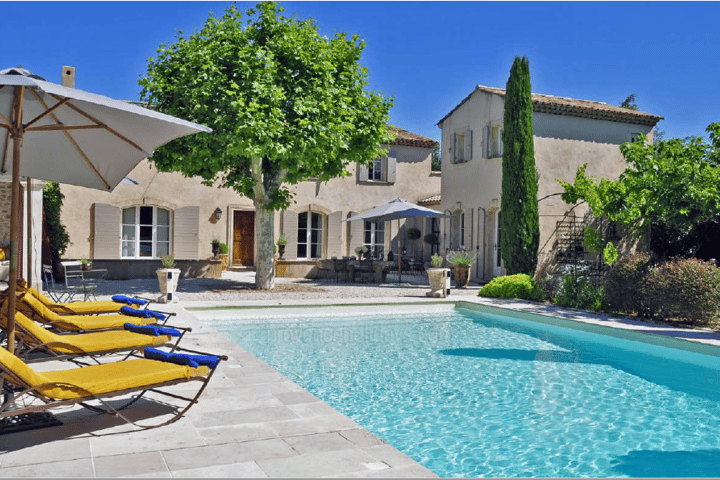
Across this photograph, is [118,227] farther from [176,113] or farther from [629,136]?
[629,136]

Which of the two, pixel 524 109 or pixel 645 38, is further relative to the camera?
pixel 524 109

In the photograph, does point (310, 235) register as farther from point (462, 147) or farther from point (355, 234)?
point (462, 147)

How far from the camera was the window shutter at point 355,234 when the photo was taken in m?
21.2

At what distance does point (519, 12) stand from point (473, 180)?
10340 mm

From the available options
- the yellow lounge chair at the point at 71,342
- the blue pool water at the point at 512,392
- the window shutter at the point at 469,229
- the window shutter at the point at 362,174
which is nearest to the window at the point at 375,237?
the window shutter at the point at 362,174

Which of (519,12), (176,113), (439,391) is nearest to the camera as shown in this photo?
(439,391)

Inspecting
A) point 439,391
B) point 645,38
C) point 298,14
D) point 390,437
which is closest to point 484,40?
point 645,38

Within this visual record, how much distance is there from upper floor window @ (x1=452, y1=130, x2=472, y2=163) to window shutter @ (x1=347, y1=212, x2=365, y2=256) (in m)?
3.87

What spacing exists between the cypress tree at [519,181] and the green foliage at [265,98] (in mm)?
3417

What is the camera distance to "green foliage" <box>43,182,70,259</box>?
56.2ft

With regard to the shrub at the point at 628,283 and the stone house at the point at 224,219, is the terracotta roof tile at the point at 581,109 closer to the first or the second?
the stone house at the point at 224,219

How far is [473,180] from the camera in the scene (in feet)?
62.4

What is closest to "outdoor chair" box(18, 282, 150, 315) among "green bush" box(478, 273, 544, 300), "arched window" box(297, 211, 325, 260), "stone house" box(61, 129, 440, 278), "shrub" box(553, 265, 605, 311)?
"shrub" box(553, 265, 605, 311)

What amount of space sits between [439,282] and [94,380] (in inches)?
420
